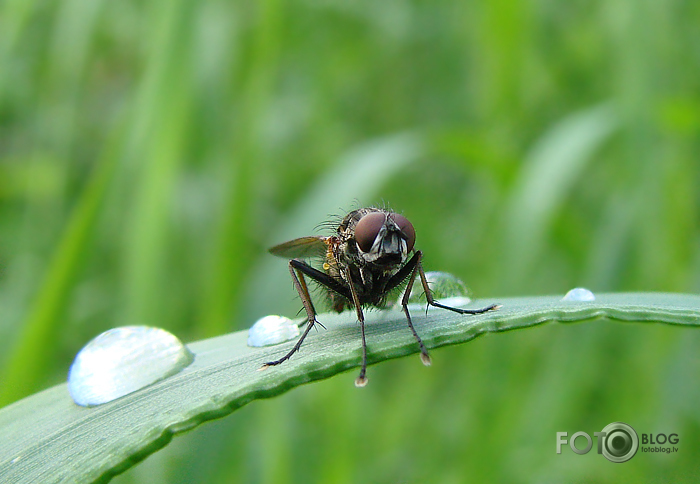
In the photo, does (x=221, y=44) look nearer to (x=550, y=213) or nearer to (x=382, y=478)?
(x=550, y=213)

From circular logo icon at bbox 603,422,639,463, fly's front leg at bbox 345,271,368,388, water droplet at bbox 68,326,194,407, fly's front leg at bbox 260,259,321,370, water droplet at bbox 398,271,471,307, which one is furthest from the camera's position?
circular logo icon at bbox 603,422,639,463

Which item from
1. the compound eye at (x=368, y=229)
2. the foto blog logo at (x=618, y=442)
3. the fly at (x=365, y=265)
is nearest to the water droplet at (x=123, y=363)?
the fly at (x=365, y=265)

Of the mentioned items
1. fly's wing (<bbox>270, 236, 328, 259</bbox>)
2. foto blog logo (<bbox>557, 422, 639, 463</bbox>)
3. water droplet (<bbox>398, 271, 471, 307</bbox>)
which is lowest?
foto blog logo (<bbox>557, 422, 639, 463</bbox>)

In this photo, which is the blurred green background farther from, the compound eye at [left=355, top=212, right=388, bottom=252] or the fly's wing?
the compound eye at [left=355, top=212, right=388, bottom=252]

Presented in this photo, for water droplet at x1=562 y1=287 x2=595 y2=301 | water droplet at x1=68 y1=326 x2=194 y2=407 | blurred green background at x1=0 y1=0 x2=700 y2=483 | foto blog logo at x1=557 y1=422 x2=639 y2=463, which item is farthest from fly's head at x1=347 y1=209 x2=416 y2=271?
foto blog logo at x1=557 y1=422 x2=639 y2=463

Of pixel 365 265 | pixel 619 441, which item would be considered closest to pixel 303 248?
pixel 365 265

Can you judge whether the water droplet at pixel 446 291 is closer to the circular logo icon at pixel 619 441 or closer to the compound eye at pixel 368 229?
the compound eye at pixel 368 229

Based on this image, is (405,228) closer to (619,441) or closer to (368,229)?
(368,229)
